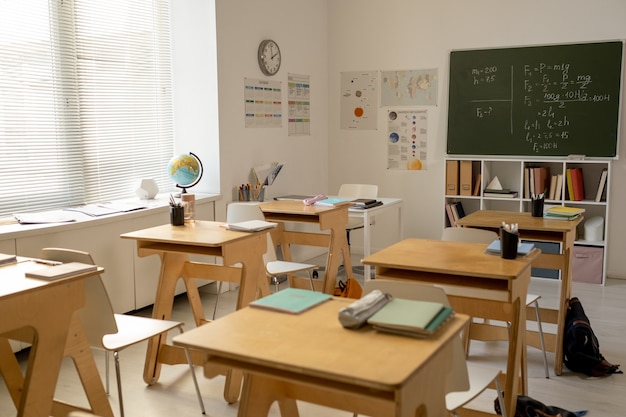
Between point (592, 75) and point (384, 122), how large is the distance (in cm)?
207

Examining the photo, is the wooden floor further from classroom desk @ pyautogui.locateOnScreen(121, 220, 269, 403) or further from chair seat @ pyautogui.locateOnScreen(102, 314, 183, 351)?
chair seat @ pyautogui.locateOnScreen(102, 314, 183, 351)

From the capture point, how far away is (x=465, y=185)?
6648 mm

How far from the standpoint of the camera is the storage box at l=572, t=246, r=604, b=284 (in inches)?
238

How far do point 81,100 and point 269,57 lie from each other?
191cm

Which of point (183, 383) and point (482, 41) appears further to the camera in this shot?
point (482, 41)

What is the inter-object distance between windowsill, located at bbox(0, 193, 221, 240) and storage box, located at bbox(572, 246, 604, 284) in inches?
133

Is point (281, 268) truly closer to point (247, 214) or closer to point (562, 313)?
point (247, 214)

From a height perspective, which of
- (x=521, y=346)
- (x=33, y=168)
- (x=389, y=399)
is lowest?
(x=521, y=346)

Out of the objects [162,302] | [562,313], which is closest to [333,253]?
[162,302]

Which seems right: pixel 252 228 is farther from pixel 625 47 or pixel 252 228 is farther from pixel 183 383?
pixel 625 47

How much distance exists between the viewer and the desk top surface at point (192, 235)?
3531 mm

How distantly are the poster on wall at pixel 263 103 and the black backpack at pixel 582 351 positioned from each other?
3.26 m

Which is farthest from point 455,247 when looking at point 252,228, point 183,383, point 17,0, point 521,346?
point 17,0

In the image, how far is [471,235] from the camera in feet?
12.6
